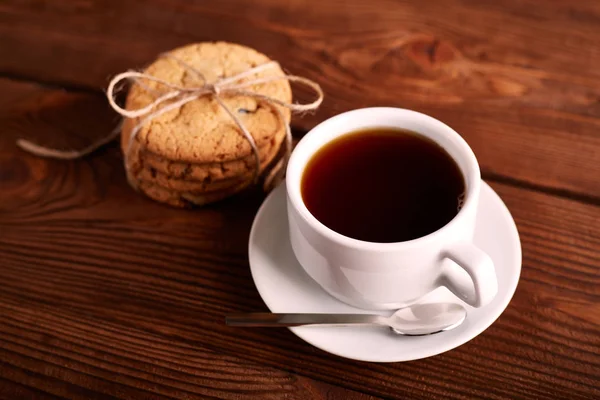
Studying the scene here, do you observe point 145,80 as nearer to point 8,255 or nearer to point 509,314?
point 8,255

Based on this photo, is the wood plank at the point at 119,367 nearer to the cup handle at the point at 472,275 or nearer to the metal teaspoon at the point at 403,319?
the metal teaspoon at the point at 403,319

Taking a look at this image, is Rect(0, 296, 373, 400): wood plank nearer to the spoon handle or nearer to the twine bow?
the spoon handle

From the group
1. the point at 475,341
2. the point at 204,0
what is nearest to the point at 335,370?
the point at 475,341

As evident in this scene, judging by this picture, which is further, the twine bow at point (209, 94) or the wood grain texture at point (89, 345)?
the twine bow at point (209, 94)

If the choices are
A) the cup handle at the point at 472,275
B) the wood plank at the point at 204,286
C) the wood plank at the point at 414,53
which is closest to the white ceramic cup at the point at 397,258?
the cup handle at the point at 472,275

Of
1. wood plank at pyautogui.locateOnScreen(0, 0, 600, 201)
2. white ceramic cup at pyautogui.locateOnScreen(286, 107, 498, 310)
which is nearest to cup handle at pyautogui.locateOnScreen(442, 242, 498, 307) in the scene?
white ceramic cup at pyautogui.locateOnScreen(286, 107, 498, 310)
